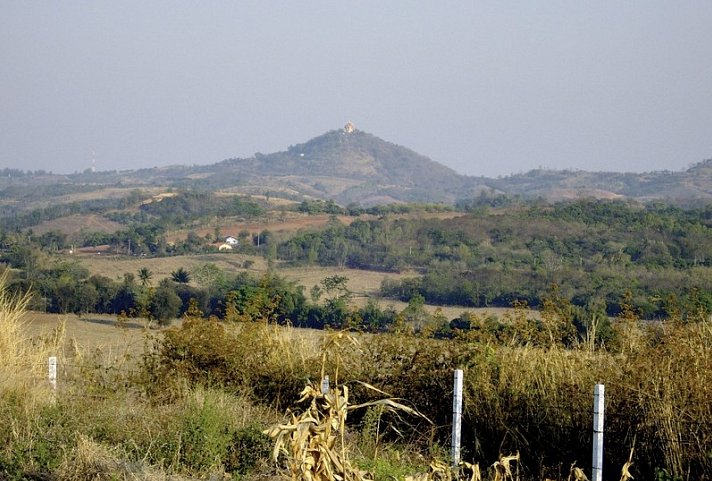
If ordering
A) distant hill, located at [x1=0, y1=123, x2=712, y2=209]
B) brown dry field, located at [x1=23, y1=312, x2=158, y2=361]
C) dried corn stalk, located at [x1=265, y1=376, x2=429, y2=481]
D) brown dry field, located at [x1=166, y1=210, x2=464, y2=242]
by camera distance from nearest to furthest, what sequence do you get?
dried corn stalk, located at [x1=265, y1=376, x2=429, y2=481] < brown dry field, located at [x1=23, y1=312, x2=158, y2=361] < brown dry field, located at [x1=166, y1=210, x2=464, y2=242] < distant hill, located at [x1=0, y1=123, x2=712, y2=209]

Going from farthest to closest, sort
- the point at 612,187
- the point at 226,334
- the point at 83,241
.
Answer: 1. the point at 612,187
2. the point at 83,241
3. the point at 226,334

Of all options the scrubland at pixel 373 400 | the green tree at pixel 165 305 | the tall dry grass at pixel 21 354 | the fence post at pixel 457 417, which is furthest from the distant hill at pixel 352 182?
the fence post at pixel 457 417

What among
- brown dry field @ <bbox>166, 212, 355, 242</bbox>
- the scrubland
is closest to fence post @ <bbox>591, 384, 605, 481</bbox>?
the scrubland

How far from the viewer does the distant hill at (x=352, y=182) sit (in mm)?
128988

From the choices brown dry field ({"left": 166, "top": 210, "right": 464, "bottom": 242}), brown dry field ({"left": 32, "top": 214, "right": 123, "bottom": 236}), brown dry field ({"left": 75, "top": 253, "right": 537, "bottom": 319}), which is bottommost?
brown dry field ({"left": 32, "top": 214, "right": 123, "bottom": 236})

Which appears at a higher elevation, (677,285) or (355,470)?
(355,470)

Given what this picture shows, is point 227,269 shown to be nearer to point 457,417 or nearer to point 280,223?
point 280,223

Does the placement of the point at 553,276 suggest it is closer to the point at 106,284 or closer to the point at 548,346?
the point at 106,284

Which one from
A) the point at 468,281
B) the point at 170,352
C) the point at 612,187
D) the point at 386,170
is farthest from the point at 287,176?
the point at 170,352

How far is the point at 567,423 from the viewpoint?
9000mm

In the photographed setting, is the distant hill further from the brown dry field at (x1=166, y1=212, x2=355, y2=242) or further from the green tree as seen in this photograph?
the green tree

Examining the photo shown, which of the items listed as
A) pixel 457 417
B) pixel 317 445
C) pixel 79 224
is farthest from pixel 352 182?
pixel 317 445

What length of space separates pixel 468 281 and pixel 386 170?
165543mm

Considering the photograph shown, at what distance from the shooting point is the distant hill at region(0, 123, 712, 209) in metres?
129
